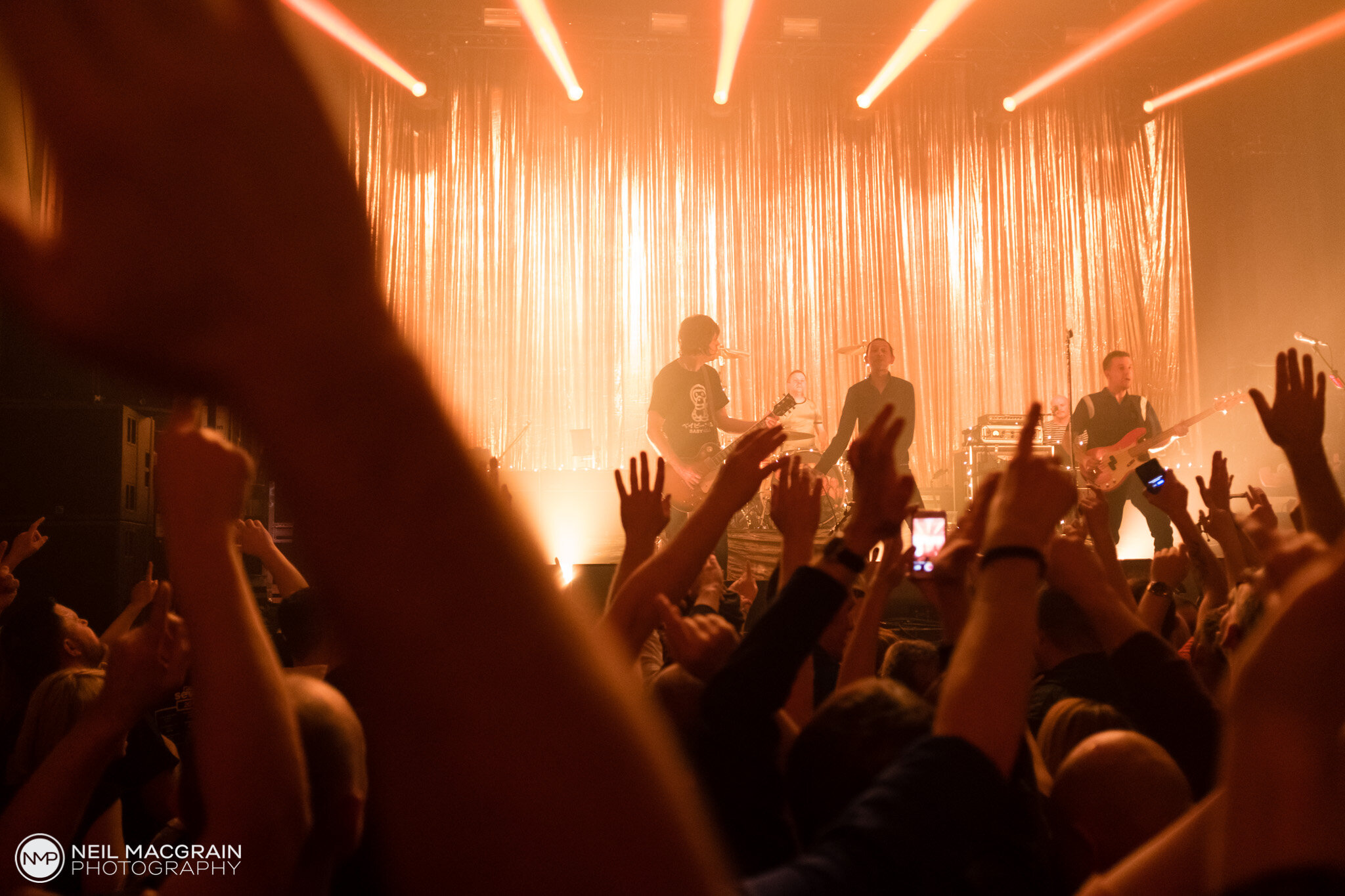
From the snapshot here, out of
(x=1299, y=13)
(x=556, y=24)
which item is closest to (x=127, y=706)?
(x=556, y=24)

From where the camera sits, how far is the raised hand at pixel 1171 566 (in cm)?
271

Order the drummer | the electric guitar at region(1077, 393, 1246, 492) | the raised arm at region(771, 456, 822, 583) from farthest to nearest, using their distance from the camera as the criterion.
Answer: the drummer
the electric guitar at region(1077, 393, 1246, 492)
the raised arm at region(771, 456, 822, 583)

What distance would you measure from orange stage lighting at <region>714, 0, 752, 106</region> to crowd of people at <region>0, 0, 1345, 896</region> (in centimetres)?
895

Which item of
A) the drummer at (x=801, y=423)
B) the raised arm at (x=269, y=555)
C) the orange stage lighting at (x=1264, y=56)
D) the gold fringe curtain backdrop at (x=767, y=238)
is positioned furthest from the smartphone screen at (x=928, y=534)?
the orange stage lighting at (x=1264, y=56)

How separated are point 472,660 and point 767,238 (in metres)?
10.8

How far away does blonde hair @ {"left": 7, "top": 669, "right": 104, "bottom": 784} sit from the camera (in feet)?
6.73

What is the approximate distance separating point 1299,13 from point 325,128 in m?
12.6

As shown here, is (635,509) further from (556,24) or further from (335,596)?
(556,24)

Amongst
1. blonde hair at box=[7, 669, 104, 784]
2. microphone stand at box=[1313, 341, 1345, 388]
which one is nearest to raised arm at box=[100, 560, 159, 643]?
blonde hair at box=[7, 669, 104, 784]

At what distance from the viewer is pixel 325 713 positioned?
114 cm

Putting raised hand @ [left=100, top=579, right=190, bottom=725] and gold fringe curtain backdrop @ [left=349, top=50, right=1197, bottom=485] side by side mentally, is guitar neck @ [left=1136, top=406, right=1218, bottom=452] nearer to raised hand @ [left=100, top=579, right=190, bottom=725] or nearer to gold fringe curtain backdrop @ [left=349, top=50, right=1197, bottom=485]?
gold fringe curtain backdrop @ [left=349, top=50, right=1197, bottom=485]

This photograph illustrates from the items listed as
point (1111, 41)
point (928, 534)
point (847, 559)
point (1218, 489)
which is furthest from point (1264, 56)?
point (847, 559)

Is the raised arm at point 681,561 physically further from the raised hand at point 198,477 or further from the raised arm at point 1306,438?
the raised arm at point 1306,438

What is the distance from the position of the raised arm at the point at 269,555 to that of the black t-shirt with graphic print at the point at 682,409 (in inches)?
165
